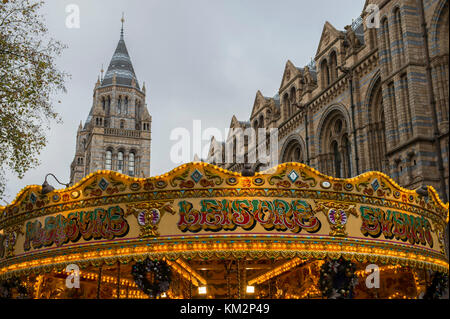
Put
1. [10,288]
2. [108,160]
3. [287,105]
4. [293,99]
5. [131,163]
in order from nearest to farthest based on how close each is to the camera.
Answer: [10,288], [293,99], [287,105], [108,160], [131,163]

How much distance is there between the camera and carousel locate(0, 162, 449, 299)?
41.8 feet

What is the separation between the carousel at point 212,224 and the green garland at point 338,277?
24 mm

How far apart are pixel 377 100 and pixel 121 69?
214ft

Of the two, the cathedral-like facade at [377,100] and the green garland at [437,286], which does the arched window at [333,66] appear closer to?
the cathedral-like facade at [377,100]

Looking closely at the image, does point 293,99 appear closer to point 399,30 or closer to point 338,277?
point 399,30

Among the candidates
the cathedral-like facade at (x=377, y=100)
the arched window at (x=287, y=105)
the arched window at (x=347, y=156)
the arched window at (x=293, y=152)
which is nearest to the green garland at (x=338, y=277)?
the cathedral-like facade at (x=377, y=100)

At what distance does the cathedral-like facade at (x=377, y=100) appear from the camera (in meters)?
23.0

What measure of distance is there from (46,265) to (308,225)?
6.51 m

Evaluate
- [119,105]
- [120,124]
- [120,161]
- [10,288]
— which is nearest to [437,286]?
[10,288]

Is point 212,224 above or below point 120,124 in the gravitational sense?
below

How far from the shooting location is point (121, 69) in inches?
3465

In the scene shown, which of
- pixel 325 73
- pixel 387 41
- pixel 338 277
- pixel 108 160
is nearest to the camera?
pixel 338 277

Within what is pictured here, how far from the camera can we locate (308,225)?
13.0 meters

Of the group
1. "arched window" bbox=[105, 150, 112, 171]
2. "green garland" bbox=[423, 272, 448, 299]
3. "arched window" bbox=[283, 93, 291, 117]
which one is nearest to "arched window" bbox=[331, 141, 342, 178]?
"arched window" bbox=[283, 93, 291, 117]
